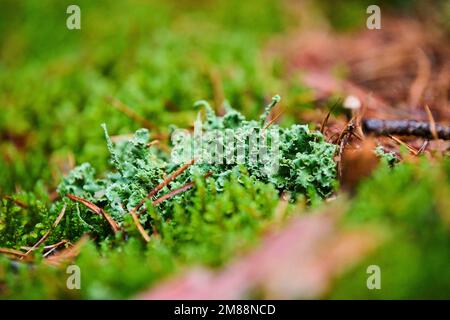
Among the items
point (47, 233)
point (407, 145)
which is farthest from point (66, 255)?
point (407, 145)

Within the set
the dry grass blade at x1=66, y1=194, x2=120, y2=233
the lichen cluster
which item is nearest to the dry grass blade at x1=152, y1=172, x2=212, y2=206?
the lichen cluster

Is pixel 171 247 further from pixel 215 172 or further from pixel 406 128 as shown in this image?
pixel 406 128

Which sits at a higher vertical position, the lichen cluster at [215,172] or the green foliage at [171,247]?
the lichen cluster at [215,172]

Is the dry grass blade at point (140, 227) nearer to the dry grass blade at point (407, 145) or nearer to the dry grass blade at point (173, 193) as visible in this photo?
the dry grass blade at point (173, 193)

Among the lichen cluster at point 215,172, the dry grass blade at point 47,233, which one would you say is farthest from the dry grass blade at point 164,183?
the dry grass blade at point 47,233

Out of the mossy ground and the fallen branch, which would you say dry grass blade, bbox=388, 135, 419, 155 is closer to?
the fallen branch
